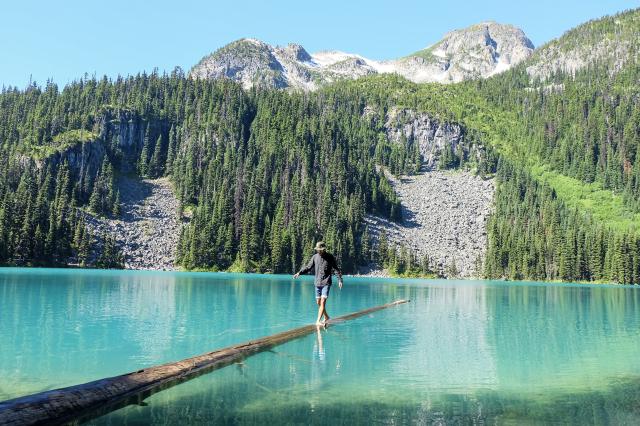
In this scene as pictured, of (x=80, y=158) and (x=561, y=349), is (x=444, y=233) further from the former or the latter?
(x=561, y=349)

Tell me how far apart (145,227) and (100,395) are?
15147cm

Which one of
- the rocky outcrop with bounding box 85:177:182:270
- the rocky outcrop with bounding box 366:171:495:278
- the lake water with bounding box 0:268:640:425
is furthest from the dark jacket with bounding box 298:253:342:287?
the rocky outcrop with bounding box 366:171:495:278

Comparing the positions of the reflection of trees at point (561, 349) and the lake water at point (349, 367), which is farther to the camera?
the reflection of trees at point (561, 349)

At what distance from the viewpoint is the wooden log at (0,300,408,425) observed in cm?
841

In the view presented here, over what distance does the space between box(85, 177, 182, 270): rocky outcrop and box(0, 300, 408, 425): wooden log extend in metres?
129

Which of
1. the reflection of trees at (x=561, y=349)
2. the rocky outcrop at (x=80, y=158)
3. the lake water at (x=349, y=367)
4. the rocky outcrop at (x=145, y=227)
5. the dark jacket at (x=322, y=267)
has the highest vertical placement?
the rocky outcrop at (x=80, y=158)

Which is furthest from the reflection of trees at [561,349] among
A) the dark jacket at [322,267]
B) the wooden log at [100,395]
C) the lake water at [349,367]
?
the wooden log at [100,395]

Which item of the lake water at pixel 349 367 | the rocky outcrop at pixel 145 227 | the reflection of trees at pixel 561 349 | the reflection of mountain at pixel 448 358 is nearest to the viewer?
the lake water at pixel 349 367

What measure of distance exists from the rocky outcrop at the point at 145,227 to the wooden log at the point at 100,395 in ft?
423

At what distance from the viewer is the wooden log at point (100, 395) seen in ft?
27.6

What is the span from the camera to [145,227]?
15388cm

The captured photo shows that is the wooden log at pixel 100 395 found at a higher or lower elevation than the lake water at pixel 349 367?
higher

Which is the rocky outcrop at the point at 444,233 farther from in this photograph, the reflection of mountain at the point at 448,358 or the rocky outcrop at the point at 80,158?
the reflection of mountain at the point at 448,358

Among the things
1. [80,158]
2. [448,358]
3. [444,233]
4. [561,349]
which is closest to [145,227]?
[80,158]
